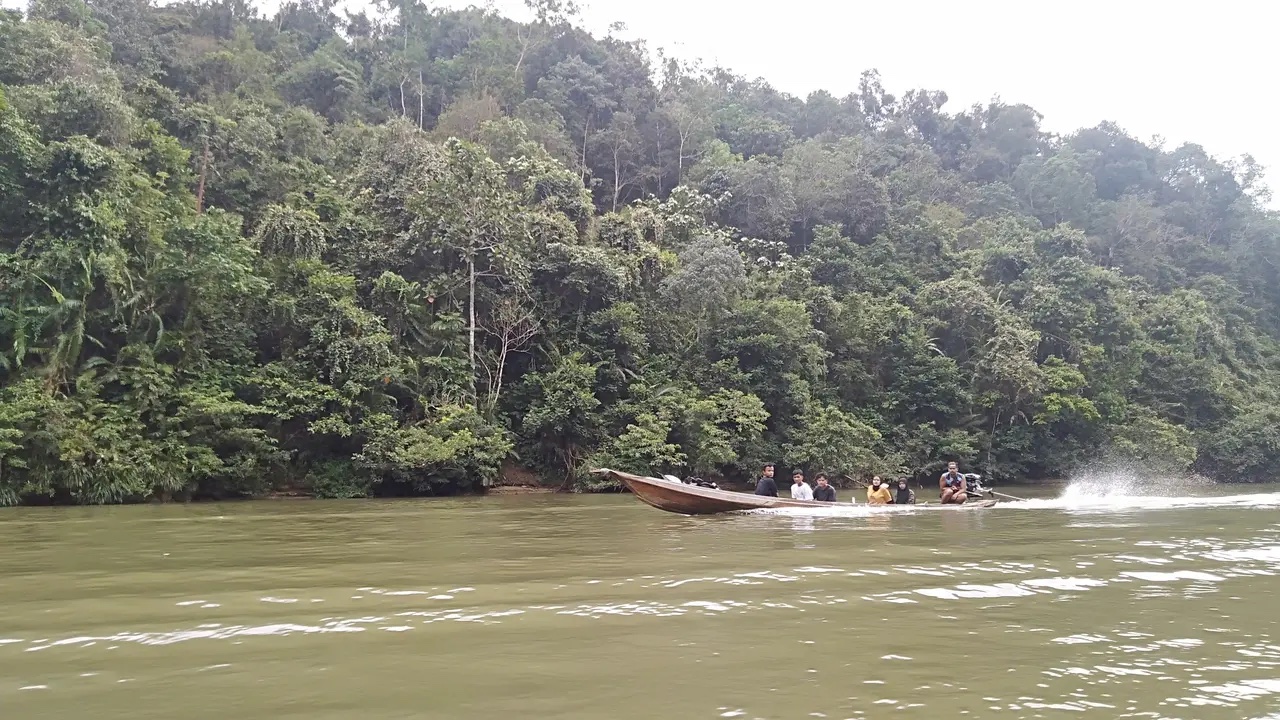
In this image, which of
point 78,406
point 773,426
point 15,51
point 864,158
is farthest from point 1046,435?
point 15,51

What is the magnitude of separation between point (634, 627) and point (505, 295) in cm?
1747

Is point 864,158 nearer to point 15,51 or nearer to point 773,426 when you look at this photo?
point 773,426

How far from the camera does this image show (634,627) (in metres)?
4.54

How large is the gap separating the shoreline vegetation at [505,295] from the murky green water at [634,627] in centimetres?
832

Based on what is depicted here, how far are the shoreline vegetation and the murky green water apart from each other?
8316 mm

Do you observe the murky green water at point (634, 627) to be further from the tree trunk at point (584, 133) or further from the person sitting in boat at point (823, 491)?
the tree trunk at point (584, 133)

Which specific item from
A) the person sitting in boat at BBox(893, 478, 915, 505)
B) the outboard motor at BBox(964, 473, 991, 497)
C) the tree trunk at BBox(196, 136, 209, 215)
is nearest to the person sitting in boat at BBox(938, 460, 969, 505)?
the outboard motor at BBox(964, 473, 991, 497)

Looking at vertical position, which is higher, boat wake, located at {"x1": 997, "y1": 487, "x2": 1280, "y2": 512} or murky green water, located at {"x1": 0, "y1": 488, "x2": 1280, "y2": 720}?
murky green water, located at {"x1": 0, "y1": 488, "x2": 1280, "y2": 720}

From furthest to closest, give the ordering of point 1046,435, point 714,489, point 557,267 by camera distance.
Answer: point 1046,435 → point 557,267 → point 714,489

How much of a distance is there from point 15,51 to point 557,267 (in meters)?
14.2

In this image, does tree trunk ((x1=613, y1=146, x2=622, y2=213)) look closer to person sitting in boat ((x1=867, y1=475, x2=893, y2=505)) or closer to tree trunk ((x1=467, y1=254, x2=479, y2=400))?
tree trunk ((x1=467, y1=254, x2=479, y2=400))

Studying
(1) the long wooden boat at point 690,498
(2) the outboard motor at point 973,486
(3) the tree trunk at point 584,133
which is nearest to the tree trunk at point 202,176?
(3) the tree trunk at point 584,133

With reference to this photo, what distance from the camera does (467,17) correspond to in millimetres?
41938

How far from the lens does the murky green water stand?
327 cm
